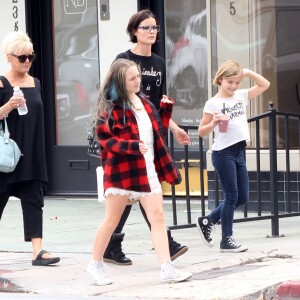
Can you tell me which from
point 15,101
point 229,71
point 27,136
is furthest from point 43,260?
point 229,71

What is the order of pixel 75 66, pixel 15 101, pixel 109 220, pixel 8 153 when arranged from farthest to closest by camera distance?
pixel 75 66 → pixel 8 153 → pixel 15 101 → pixel 109 220

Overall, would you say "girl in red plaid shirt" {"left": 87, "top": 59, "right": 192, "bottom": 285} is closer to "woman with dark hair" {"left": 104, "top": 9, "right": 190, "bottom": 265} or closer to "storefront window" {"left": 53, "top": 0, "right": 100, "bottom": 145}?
"woman with dark hair" {"left": 104, "top": 9, "right": 190, "bottom": 265}

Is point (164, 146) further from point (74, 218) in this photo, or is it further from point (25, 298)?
point (74, 218)

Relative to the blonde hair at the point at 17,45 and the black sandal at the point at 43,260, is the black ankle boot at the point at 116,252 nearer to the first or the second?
the black sandal at the point at 43,260

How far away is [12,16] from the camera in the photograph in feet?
50.1

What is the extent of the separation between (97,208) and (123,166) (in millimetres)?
5938

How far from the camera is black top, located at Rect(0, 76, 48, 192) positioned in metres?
8.77

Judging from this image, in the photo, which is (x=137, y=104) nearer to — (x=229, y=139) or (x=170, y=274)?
(x=170, y=274)

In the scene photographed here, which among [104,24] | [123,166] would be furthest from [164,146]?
[104,24]

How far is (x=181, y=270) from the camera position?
8.44 meters

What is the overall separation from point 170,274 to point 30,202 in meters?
1.65

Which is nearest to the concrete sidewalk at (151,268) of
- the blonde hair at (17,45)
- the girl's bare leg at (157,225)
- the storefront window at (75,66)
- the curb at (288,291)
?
the curb at (288,291)

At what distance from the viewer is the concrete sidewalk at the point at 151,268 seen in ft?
24.8

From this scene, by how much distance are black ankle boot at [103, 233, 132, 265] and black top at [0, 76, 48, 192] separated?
761 mm
